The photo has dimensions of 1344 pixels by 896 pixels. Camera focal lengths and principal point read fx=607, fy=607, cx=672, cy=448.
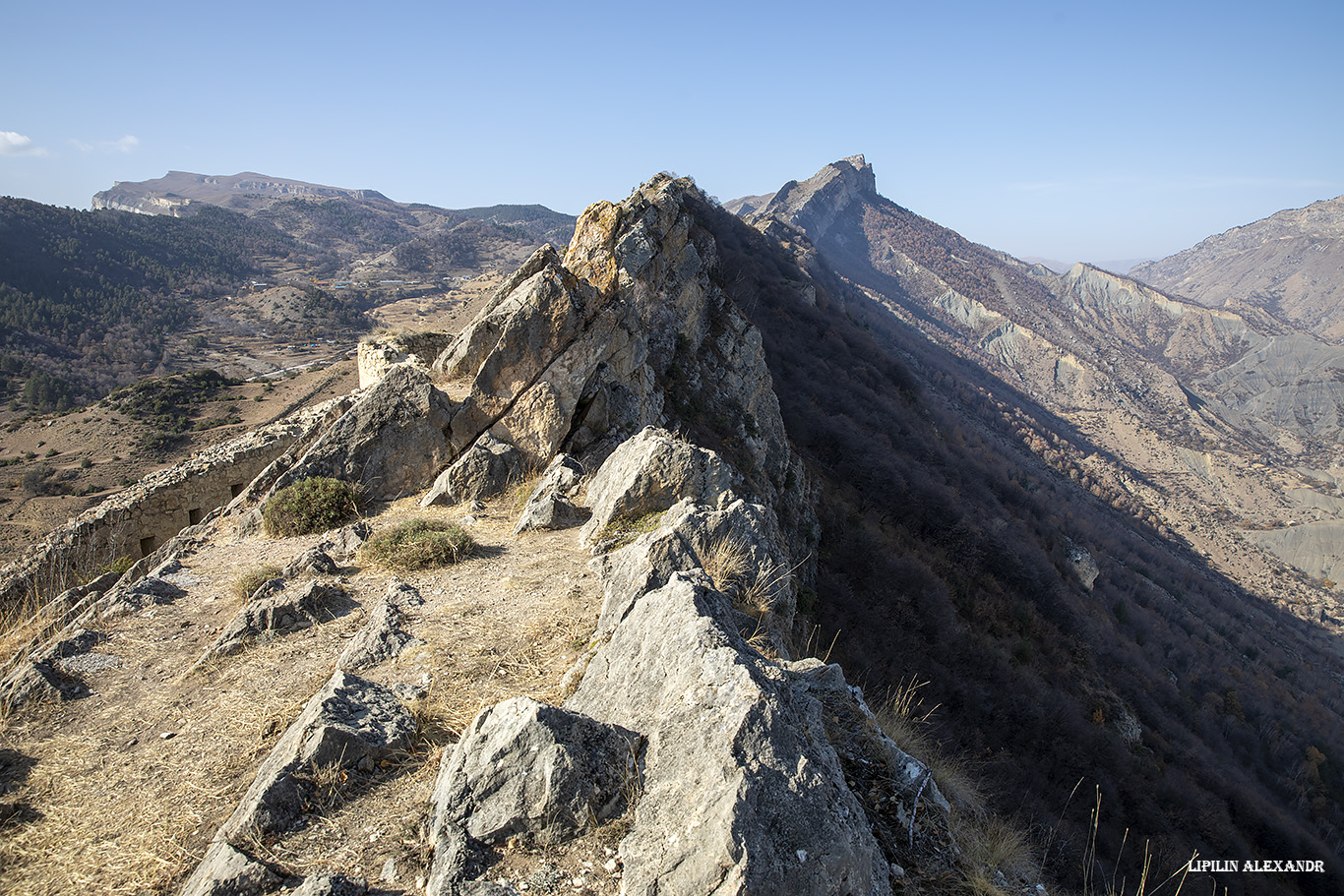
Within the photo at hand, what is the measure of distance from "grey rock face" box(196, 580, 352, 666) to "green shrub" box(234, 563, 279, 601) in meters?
0.45

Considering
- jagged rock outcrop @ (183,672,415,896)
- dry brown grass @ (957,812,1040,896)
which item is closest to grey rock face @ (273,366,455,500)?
jagged rock outcrop @ (183,672,415,896)

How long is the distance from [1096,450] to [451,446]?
11798cm

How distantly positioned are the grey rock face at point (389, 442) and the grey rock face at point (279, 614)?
3517 millimetres

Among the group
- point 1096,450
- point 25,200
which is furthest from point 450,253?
point 1096,450

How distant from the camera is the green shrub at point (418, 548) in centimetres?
744

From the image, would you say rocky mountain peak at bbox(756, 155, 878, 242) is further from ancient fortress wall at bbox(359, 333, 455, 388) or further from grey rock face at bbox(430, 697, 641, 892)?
grey rock face at bbox(430, 697, 641, 892)

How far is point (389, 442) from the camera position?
1038cm

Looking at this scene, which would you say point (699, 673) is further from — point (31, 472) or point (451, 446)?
point (31, 472)

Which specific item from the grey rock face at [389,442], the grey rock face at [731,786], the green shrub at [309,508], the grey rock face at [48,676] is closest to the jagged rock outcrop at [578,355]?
the grey rock face at [389,442]

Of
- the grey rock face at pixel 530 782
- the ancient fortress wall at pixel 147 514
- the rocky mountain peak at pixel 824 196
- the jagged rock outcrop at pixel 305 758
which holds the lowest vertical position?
the ancient fortress wall at pixel 147 514

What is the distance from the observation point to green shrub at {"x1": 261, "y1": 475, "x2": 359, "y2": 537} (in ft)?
30.2

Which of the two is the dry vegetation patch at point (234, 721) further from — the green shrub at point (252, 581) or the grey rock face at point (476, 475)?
the grey rock face at point (476, 475)

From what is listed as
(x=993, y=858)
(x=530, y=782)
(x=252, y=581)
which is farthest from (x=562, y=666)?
(x=252, y=581)

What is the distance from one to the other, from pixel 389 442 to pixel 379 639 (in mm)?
5576
